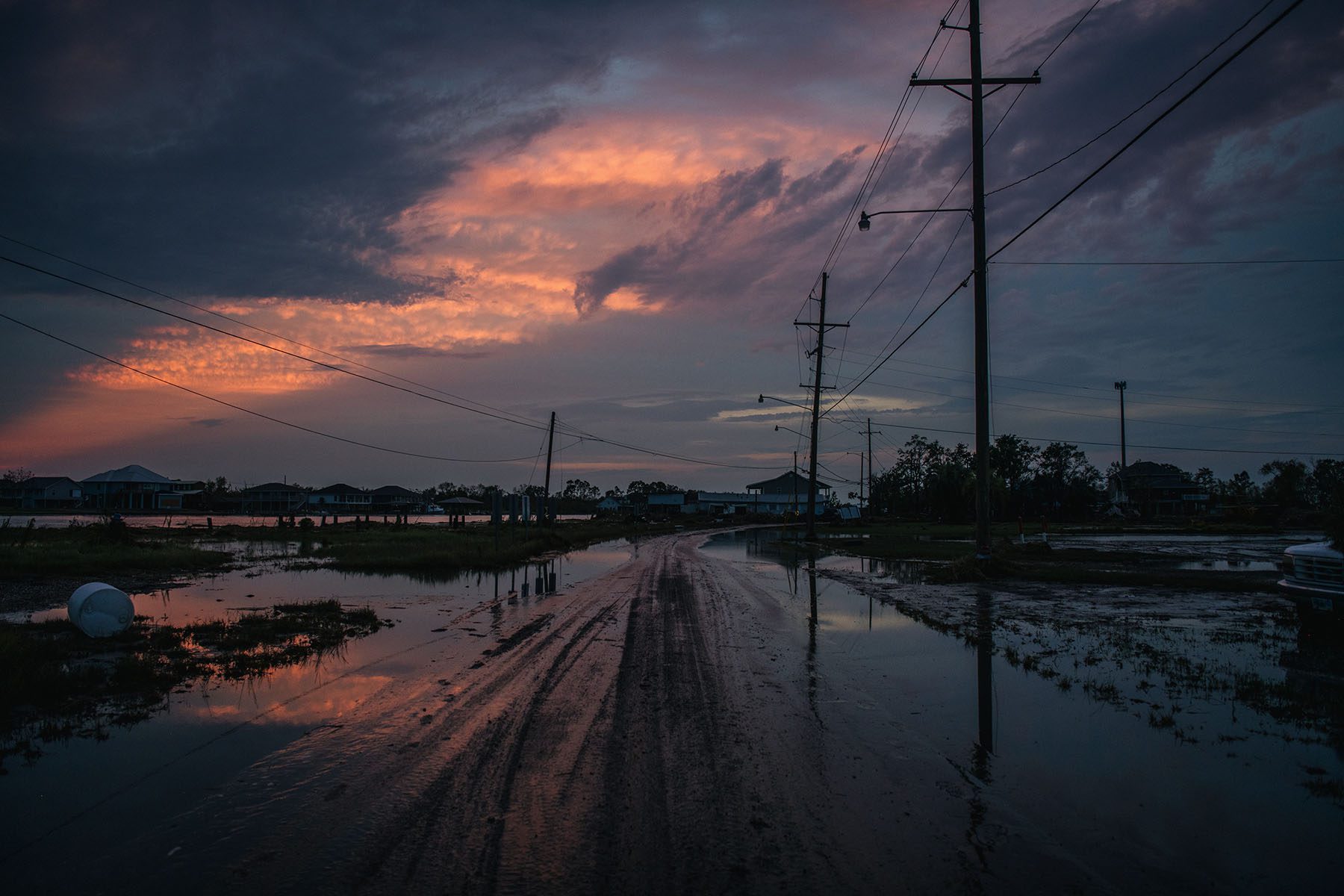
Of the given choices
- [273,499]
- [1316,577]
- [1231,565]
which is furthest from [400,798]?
[273,499]

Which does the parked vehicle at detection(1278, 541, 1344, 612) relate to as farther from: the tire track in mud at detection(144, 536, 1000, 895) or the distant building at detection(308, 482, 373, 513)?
the distant building at detection(308, 482, 373, 513)

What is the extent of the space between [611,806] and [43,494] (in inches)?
5996

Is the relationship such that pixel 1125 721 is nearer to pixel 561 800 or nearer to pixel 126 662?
pixel 561 800

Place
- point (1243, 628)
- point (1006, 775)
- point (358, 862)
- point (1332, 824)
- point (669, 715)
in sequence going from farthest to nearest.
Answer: point (1243, 628), point (669, 715), point (1006, 775), point (1332, 824), point (358, 862)

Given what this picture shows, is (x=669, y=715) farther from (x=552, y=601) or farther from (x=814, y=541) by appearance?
(x=814, y=541)

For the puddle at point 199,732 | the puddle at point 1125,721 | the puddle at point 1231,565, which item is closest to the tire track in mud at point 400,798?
the puddle at point 199,732

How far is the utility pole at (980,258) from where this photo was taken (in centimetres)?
1992

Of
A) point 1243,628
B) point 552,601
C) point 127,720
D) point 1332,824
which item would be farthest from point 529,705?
point 1243,628

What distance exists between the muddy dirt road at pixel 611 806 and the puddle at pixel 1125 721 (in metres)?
0.19

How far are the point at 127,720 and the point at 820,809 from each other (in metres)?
7.35

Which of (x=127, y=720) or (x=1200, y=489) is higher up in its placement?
Answer: (x=1200, y=489)

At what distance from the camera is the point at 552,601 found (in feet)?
56.5

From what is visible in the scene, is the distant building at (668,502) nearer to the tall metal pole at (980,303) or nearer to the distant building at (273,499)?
the distant building at (273,499)

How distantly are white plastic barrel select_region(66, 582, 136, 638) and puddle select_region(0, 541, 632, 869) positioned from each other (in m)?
1.82
